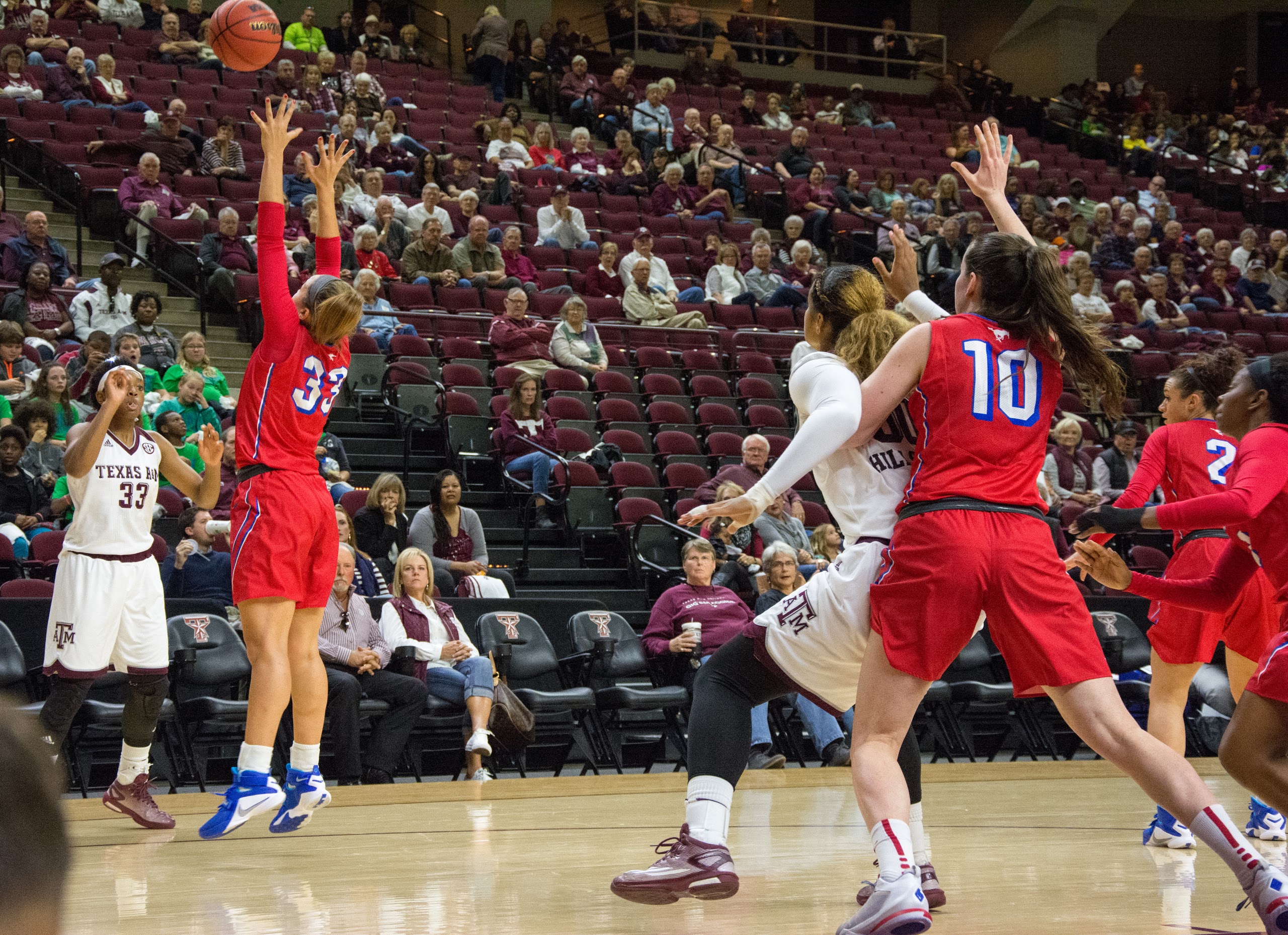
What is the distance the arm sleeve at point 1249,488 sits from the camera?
329 centimetres

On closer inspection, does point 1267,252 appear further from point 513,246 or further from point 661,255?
point 513,246

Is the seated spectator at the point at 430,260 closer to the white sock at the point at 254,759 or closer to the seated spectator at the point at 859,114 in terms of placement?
the white sock at the point at 254,759

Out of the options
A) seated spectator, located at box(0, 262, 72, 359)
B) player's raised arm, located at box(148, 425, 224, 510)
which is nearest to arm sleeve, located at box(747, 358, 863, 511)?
player's raised arm, located at box(148, 425, 224, 510)

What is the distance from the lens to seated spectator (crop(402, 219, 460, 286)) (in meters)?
12.7

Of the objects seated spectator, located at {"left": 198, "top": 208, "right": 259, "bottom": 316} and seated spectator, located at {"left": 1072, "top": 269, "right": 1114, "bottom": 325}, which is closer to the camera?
seated spectator, located at {"left": 198, "top": 208, "right": 259, "bottom": 316}

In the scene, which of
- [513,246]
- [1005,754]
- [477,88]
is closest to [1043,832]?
[1005,754]

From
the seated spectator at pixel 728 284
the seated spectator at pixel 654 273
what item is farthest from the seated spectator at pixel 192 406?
the seated spectator at pixel 728 284

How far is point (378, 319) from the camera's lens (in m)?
11.7

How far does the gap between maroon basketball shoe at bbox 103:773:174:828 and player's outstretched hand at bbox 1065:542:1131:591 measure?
134 inches

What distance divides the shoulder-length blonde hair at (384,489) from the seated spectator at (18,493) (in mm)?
1930

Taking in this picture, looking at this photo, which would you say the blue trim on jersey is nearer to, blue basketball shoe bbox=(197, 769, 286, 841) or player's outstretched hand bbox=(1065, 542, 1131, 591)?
blue basketball shoe bbox=(197, 769, 286, 841)

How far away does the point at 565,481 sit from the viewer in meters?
10.1

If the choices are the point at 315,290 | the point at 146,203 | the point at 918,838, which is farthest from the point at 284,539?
the point at 146,203

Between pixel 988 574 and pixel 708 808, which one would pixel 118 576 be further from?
pixel 988 574
